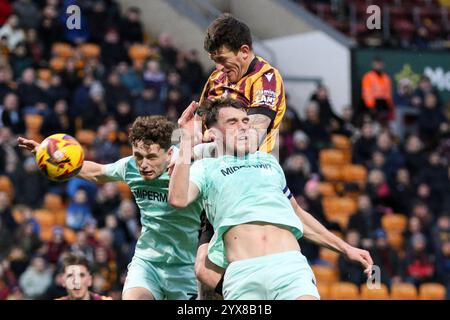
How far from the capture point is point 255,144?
757 cm

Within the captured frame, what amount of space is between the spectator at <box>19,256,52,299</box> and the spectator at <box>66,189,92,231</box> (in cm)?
115

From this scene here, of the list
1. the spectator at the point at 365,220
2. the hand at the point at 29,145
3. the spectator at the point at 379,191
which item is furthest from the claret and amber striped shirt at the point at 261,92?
the spectator at the point at 379,191

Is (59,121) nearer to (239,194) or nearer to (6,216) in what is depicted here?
(6,216)

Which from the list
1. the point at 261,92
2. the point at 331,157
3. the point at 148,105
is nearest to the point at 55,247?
the point at 148,105

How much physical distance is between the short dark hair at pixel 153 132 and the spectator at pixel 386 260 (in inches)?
360

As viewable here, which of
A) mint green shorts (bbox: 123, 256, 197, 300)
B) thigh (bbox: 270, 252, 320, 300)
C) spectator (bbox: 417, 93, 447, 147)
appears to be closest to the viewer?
thigh (bbox: 270, 252, 320, 300)

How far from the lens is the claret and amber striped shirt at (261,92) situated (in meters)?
8.29

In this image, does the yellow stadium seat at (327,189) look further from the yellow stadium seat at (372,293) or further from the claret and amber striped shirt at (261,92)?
the claret and amber striped shirt at (261,92)

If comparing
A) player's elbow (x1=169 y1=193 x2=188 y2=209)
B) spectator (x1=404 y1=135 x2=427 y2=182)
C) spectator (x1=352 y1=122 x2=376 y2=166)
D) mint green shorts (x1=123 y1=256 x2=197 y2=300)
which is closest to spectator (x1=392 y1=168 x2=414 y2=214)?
spectator (x1=404 y1=135 x2=427 y2=182)

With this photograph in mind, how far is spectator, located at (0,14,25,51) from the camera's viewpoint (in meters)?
17.5

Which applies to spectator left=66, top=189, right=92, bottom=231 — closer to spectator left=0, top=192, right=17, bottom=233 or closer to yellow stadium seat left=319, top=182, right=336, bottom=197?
spectator left=0, top=192, right=17, bottom=233

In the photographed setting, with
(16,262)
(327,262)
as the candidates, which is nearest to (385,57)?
(327,262)

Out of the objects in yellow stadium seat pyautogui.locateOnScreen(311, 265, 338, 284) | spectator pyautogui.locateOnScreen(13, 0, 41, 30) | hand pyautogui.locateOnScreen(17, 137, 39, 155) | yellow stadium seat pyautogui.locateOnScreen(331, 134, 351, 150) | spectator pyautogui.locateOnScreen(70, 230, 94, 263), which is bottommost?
yellow stadium seat pyautogui.locateOnScreen(311, 265, 338, 284)

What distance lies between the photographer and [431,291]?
17.2 m
